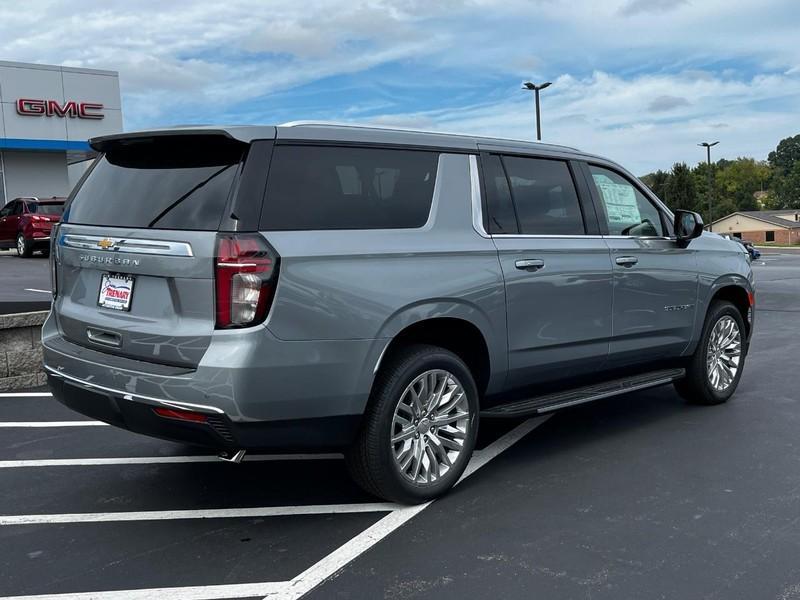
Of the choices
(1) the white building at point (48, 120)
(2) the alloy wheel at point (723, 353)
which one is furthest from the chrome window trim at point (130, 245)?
(1) the white building at point (48, 120)

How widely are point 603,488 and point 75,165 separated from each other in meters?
31.8

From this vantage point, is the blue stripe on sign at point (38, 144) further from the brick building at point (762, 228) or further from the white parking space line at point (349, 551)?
the brick building at point (762, 228)

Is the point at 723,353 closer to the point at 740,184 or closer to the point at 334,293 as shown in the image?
the point at 334,293

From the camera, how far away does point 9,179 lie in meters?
29.9

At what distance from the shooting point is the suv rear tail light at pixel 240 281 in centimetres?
361

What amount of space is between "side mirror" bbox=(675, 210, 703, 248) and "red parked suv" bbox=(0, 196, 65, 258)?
19708 mm

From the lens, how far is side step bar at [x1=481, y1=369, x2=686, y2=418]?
4734mm

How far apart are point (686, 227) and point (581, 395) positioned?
1.69 m

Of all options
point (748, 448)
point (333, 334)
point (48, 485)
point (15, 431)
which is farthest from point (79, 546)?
point (748, 448)

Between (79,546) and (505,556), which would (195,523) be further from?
(505,556)

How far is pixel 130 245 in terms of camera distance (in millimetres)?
3896

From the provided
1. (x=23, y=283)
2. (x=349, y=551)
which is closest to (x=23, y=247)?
(x=23, y=283)

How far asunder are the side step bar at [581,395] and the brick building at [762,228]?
96.6 meters

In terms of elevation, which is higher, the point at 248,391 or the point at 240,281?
the point at 240,281
